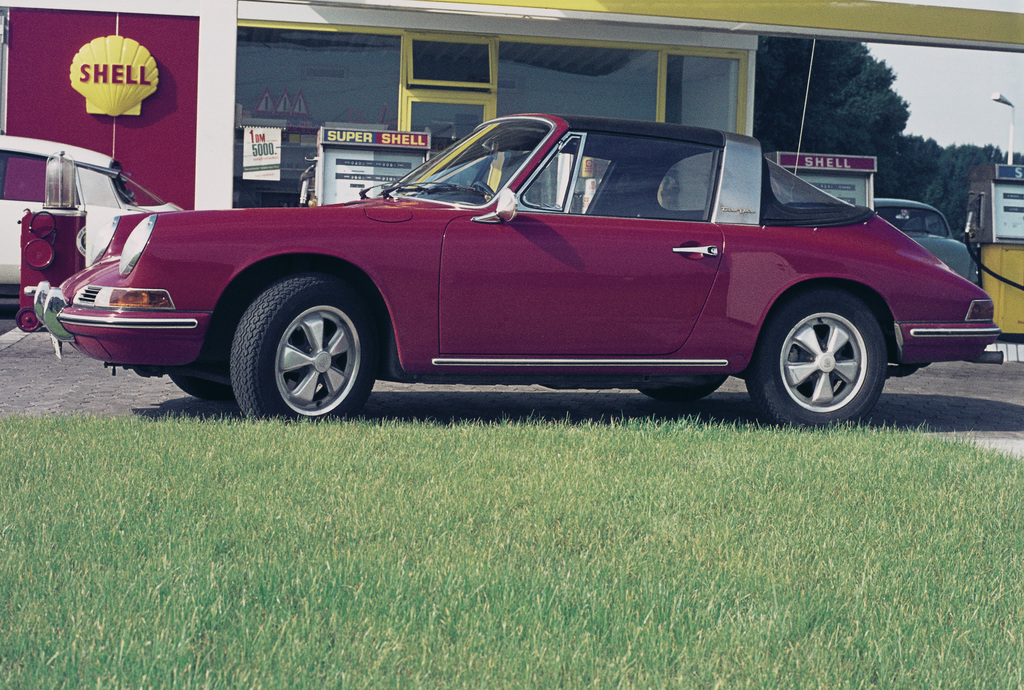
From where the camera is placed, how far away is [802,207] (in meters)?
5.98

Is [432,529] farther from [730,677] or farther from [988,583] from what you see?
[988,583]

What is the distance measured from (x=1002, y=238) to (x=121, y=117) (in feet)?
33.3

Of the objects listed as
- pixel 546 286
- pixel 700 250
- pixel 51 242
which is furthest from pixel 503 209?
pixel 51 242

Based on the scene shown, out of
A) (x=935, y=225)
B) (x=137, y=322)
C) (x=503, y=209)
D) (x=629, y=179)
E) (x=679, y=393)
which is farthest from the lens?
(x=935, y=225)

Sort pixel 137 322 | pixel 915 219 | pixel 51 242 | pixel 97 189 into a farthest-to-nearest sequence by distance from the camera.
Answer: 1. pixel 915 219
2. pixel 97 189
3. pixel 51 242
4. pixel 137 322

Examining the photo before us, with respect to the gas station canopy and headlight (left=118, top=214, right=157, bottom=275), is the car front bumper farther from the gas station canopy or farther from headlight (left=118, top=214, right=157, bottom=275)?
the gas station canopy

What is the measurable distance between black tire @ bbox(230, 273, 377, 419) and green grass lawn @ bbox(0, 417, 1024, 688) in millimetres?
329

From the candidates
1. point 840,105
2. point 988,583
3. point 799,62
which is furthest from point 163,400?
point 840,105

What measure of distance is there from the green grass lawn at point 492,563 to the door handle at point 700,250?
3.70ft

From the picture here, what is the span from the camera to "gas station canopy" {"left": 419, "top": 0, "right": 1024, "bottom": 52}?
13.4 metres

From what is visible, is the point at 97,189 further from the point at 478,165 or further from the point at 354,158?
the point at 478,165

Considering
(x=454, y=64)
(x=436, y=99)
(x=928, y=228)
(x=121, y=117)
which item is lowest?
(x=928, y=228)

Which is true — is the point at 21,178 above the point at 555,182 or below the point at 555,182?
above

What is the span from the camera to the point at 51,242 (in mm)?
6445
